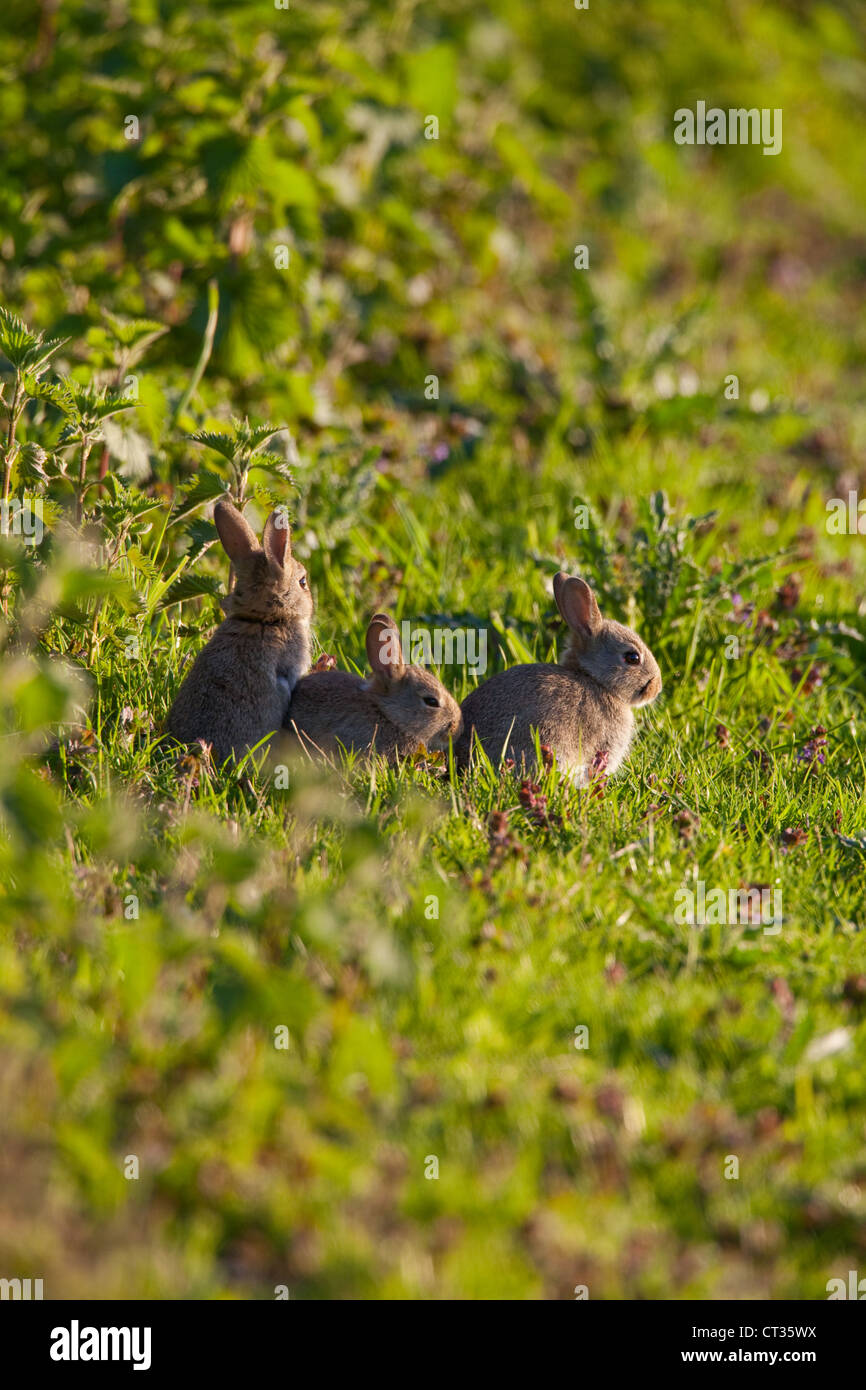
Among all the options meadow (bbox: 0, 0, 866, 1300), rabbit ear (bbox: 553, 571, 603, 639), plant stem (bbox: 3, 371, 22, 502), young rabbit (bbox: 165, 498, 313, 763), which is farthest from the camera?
rabbit ear (bbox: 553, 571, 603, 639)

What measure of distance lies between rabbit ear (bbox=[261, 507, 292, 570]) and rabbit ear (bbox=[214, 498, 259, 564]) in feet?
0.18

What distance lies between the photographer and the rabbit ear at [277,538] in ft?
17.5

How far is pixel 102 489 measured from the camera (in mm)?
5789

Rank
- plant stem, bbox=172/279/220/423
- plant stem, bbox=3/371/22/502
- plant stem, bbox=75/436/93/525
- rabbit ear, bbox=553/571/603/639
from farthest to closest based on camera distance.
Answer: plant stem, bbox=172/279/220/423
rabbit ear, bbox=553/571/603/639
plant stem, bbox=75/436/93/525
plant stem, bbox=3/371/22/502

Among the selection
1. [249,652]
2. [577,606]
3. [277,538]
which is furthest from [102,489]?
[577,606]

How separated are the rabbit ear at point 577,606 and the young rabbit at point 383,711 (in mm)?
663

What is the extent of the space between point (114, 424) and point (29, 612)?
119 centimetres

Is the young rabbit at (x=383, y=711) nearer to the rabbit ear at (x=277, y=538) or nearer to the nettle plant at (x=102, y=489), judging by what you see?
the rabbit ear at (x=277, y=538)

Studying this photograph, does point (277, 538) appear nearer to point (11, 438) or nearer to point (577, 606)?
point (11, 438)

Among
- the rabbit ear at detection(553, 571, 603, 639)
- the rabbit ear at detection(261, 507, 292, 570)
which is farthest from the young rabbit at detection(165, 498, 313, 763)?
the rabbit ear at detection(553, 571, 603, 639)

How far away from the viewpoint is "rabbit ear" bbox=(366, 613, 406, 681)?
17.6 feet

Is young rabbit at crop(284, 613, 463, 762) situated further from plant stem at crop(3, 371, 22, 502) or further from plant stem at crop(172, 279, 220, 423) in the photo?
plant stem at crop(172, 279, 220, 423)

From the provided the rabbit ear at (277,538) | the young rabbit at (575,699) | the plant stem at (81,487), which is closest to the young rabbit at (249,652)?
the rabbit ear at (277,538)

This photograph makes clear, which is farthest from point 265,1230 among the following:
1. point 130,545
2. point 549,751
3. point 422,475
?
point 422,475
